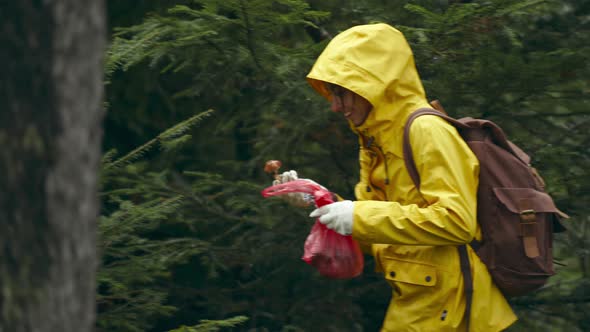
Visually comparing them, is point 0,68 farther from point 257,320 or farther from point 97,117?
point 257,320

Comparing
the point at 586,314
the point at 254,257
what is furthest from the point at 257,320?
the point at 586,314

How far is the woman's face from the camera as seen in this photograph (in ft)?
10.8

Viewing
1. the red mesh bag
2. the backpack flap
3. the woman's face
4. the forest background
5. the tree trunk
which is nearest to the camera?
the tree trunk

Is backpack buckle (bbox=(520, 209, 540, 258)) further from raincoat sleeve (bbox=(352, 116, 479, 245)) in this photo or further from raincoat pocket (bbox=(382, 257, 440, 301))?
raincoat pocket (bbox=(382, 257, 440, 301))

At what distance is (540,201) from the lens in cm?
312

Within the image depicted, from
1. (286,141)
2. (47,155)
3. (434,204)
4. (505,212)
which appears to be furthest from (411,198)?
(286,141)

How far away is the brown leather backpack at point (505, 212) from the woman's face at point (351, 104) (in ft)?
0.85

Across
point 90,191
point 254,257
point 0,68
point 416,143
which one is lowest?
point 254,257

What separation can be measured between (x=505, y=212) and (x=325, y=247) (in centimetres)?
81

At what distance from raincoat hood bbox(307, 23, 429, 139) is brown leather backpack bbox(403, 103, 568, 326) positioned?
0.13m

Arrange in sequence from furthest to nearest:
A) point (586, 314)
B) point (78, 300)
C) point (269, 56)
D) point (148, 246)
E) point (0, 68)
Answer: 1. point (586, 314)
2. point (269, 56)
3. point (148, 246)
4. point (78, 300)
5. point (0, 68)

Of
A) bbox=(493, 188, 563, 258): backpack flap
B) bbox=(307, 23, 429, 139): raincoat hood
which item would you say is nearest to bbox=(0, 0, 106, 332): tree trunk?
bbox=(307, 23, 429, 139): raincoat hood

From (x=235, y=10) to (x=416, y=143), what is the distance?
58.5 inches

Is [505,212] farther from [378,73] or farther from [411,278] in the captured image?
[378,73]
